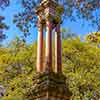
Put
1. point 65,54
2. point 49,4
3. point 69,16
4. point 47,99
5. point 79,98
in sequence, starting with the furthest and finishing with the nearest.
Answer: point 65,54, point 79,98, point 49,4, point 47,99, point 69,16

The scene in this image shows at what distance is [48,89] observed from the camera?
16.0 metres

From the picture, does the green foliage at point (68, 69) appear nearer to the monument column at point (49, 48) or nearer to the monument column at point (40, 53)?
the monument column at point (40, 53)

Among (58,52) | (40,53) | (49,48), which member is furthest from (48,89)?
(58,52)

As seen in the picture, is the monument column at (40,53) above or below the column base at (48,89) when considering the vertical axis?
above

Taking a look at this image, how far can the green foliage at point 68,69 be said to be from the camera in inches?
837

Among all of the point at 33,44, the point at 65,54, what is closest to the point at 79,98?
the point at 65,54

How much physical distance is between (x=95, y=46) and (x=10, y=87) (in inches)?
243

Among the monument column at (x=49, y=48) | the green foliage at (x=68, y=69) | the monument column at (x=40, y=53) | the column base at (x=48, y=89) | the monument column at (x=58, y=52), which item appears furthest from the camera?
the green foliage at (x=68, y=69)

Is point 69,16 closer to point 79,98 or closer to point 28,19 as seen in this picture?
point 28,19

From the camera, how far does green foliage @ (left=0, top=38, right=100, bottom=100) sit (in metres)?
21.2

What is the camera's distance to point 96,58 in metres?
23.2

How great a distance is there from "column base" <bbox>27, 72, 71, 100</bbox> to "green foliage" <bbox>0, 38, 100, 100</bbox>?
12.7 feet

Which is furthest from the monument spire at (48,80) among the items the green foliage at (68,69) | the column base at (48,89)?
the green foliage at (68,69)

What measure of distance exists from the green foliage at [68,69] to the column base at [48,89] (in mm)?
3882
